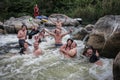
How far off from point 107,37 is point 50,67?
218cm

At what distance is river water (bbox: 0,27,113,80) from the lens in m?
6.89

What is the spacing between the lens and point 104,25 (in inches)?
352

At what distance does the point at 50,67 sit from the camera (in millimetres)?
7773

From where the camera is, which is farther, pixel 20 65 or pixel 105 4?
pixel 105 4

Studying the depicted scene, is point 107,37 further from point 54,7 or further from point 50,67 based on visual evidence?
point 54,7

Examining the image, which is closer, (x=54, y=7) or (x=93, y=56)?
(x=93, y=56)

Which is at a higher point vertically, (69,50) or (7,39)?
(69,50)

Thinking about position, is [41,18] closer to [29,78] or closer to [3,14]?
[3,14]

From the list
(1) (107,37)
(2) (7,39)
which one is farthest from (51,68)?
(2) (7,39)

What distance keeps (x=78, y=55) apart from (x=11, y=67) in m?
2.58

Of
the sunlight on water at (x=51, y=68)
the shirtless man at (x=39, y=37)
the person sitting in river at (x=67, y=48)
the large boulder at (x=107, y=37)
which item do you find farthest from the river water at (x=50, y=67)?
the shirtless man at (x=39, y=37)

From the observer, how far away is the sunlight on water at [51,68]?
689 centimetres

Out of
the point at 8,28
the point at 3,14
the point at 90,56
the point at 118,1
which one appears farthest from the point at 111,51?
the point at 3,14

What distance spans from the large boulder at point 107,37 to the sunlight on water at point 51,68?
371mm
